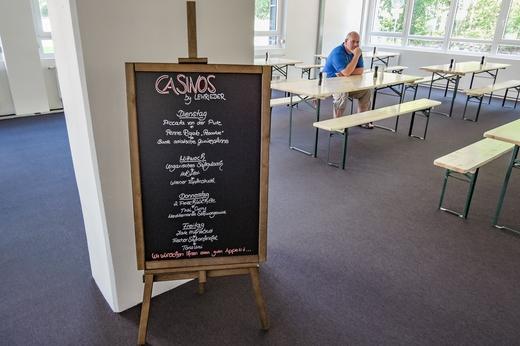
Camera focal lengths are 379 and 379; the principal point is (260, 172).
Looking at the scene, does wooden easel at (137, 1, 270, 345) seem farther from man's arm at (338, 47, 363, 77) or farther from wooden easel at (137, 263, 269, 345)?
man's arm at (338, 47, 363, 77)

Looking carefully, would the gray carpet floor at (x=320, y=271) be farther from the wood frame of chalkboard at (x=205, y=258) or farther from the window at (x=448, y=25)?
the window at (x=448, y=25)

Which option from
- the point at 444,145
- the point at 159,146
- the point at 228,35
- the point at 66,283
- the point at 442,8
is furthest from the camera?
the point at 442,8

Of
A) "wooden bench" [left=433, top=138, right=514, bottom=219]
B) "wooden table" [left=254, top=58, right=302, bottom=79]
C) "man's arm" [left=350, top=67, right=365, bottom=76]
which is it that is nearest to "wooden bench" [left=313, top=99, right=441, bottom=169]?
"man's arm" [left=350, top=67, right=365, bottom=76]

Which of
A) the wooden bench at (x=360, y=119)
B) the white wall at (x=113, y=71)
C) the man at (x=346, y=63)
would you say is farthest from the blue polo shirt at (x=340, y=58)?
the white wall at (x=113, y=71)

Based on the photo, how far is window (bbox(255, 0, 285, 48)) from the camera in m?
A: 7.54

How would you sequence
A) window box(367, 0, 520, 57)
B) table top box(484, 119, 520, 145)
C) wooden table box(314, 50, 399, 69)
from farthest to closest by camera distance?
1. wooden table box(314, 50, 399, 69)
2. window box(367, 0, 520, 57)
3. table top box(484, 119, 520, 145)

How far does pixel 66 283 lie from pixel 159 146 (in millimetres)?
1201

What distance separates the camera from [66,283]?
2.20 m

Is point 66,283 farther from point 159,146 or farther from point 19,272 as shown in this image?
point 159,146

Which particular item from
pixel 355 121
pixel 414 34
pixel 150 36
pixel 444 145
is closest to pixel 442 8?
pixel 414 34

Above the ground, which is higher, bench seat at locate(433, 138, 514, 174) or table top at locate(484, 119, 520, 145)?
table top at locate(484, 119, 520, 145)

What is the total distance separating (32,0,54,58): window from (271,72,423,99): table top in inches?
140

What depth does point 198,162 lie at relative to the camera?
1.64m

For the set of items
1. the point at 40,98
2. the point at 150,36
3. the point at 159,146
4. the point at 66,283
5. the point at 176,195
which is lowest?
the point at 66,283
